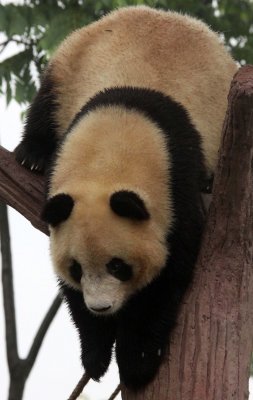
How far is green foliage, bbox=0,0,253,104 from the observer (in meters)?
6.69

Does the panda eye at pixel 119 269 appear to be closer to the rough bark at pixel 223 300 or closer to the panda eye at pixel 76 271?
the panda eye at pixel 76 271

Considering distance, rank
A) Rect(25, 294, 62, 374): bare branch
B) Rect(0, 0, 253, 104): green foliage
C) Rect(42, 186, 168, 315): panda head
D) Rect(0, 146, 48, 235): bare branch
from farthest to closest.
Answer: Rect(25, 294, 62, 374): bare branch → Rect(0, 0, 253, 104): green foliage → Rect(0, 146, 48, 235): bare branch → Rect(42, 186, 168, 315): panda head

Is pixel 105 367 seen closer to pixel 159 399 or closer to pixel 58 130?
pixel 159 399

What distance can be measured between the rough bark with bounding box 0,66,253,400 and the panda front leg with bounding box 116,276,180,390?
0.04 m

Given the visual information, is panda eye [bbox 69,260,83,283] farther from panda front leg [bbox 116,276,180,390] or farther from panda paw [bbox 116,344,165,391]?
panda paw [bbox 116,344,165,391]

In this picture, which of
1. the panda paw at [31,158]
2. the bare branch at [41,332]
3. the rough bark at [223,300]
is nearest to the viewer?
the rough bark at [223,300]

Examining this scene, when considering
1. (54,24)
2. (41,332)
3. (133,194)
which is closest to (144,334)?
(133,194)

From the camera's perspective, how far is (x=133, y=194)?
4.13 m

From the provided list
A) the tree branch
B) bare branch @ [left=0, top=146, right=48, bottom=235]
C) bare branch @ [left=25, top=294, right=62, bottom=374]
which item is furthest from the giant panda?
bare branch @ [left=25, top=294, right=62, bottom=374]

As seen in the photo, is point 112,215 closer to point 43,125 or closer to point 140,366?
point 140,366

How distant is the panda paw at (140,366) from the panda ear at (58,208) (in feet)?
2.36

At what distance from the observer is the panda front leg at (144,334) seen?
4246 mm

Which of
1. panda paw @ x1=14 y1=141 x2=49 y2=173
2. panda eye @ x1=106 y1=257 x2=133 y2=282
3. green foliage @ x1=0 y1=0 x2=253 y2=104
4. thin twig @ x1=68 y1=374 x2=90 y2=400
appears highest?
green foliage @ x1=0 y1=0 x2=253 y2=104

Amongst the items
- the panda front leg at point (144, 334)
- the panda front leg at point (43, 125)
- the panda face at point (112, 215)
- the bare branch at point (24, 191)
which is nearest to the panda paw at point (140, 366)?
the panda front leg at point (144, 334)
